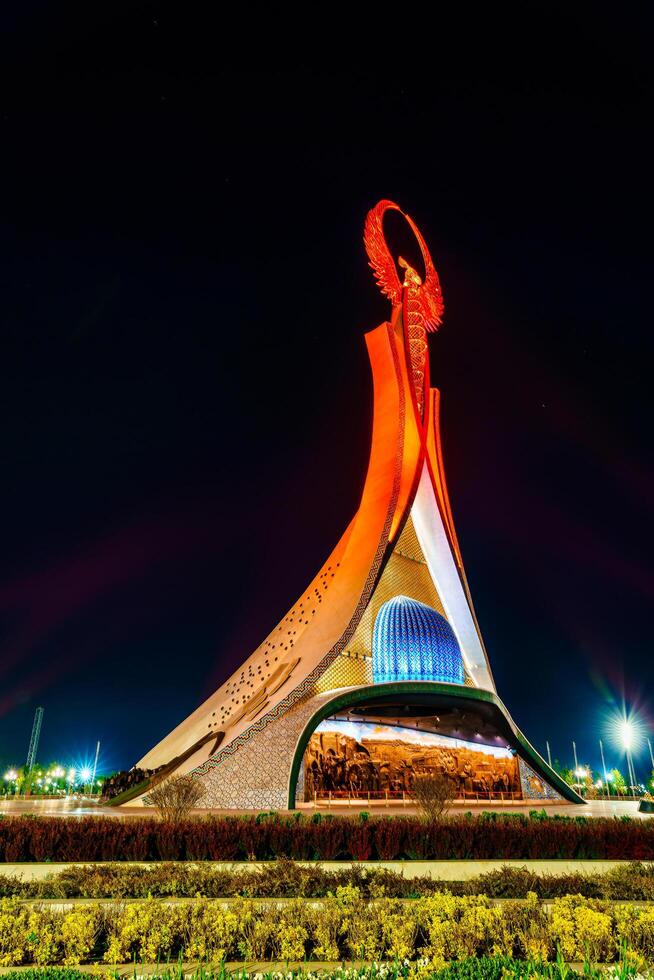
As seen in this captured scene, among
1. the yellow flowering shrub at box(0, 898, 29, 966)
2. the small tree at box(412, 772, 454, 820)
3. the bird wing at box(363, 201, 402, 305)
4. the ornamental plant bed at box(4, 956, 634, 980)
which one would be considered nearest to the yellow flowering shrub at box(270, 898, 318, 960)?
the ornamental plant bed at box(4, 956, 634, 980)

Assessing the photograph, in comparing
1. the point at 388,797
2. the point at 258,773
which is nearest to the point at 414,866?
the point at 258,773

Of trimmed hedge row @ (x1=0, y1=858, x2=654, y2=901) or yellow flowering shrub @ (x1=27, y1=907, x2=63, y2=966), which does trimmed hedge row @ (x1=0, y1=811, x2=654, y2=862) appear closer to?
trimmed hedge row @ (x1=0, y1=858, x2=654, y2=901)

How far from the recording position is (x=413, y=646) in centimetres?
1875

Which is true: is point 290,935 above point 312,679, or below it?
below

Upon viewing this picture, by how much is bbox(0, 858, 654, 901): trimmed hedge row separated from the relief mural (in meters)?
10.7

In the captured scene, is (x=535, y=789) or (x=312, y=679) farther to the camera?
(x=535, y=789)

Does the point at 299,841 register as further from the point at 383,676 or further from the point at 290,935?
the point at 383,676

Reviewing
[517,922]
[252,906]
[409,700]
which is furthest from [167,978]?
[409,700]

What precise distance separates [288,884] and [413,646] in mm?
13408

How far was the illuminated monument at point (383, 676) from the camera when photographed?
580 inches

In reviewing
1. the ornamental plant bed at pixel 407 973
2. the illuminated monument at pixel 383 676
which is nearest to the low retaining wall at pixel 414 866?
the ornamental plant bed at pixel 407 973

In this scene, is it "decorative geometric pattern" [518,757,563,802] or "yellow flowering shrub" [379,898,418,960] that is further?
"decorative geometric pattern" [518,757,563,802]

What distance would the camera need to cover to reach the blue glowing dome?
61.1ft

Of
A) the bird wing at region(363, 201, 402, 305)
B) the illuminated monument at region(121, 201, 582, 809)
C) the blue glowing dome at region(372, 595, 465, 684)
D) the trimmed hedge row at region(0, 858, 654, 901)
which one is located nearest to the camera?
the trimmed hedge row at region(0, 858, 654, 901)
